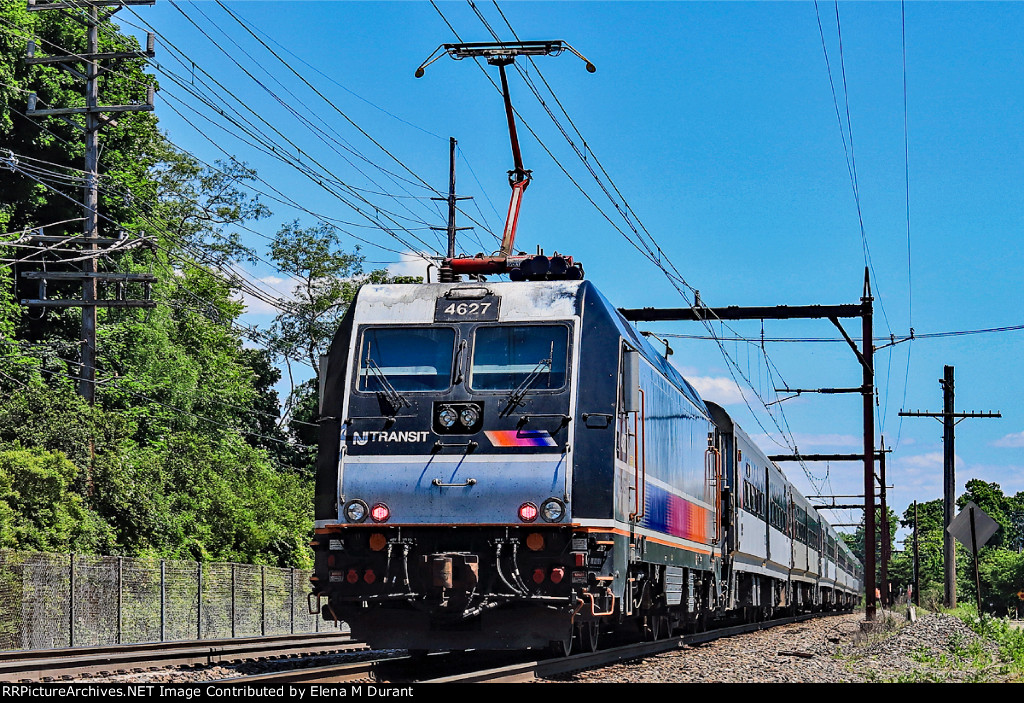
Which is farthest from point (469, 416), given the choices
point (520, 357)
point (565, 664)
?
point (565, 664)

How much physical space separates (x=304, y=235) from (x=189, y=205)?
16.7 feet

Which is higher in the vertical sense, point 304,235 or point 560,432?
point 304,235

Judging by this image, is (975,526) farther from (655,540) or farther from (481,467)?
(481,467)

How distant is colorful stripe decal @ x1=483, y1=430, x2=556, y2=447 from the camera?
13.1m

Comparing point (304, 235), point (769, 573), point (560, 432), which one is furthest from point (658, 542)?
point (304, 235)

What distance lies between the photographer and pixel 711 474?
21.1 m

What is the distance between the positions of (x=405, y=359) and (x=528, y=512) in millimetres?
2277

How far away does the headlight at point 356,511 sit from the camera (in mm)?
13062

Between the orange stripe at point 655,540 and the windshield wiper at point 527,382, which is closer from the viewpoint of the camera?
the orange stripe at point 655,540

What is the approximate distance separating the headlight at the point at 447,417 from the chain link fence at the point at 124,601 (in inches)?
512

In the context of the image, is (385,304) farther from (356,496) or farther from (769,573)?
(769,573)

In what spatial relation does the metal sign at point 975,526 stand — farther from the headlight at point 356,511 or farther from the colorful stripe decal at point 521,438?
the headlight at point 356,511

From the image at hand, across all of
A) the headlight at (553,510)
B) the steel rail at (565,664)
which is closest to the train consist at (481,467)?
the headlight at (553,510)

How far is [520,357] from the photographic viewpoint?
13.6 m
